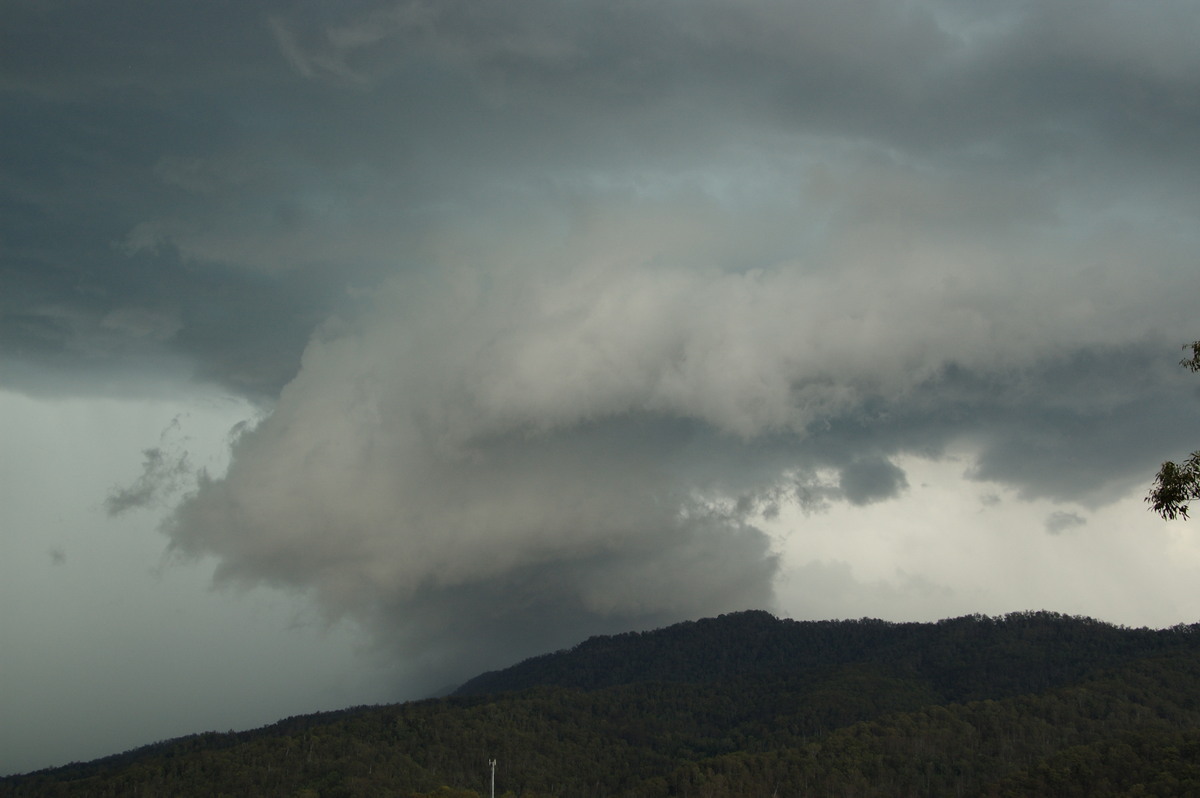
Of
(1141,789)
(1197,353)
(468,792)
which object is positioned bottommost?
(1141,789)

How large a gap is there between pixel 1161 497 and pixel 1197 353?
5.04m

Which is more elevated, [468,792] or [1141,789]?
[468,792]

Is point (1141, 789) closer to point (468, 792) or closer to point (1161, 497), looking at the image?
point (468, 792)

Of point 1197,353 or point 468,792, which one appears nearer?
point 1197,353

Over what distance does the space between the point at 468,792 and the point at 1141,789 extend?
434 feet

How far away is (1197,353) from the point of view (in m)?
32.1

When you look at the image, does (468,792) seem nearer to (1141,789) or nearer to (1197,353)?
(1141,789)

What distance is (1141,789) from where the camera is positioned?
7466 inches

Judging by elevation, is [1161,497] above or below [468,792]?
above

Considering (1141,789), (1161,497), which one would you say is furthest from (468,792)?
(1161,497)

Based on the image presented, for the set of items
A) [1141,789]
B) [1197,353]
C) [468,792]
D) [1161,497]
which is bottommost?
[1141,789]

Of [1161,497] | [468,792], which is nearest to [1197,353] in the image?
[1161,497]

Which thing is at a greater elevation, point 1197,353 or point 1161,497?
point 1197,353

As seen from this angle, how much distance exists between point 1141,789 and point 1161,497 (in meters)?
195
